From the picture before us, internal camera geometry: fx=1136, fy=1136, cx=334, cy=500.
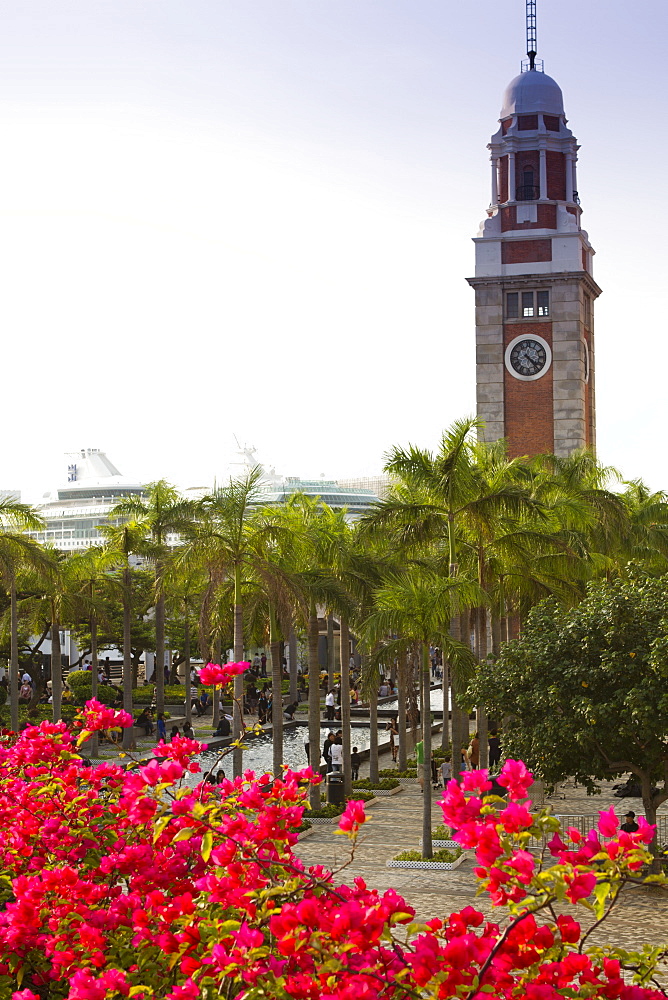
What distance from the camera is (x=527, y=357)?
5978 centimetres

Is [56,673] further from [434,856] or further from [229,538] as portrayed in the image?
[434,856]

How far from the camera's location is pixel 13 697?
27156 mm

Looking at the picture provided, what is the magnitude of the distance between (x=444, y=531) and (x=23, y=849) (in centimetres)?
1516

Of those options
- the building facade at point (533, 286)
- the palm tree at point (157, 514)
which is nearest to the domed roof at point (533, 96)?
the building facade at point (533, 286)

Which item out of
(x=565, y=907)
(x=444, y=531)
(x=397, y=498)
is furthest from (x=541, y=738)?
(x=397, y=498)

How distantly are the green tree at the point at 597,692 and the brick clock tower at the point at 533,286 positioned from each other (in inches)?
1668

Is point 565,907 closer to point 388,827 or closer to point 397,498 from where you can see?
point 388,827

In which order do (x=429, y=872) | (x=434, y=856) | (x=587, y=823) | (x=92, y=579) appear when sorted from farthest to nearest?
(x=92, y=579) < (x=587, y=823) < (x=434, y=856) < (x=429, y=872)

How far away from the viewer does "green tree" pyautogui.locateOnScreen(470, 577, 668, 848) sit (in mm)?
15391

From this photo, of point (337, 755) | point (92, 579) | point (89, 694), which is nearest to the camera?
point (337, 755)

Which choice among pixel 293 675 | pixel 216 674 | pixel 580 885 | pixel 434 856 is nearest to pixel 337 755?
pixel 434 856

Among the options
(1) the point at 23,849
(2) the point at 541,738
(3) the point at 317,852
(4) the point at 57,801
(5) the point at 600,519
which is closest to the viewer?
(1) the point at 23,849

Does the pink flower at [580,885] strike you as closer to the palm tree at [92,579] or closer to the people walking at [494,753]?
the people walking at [494,753]

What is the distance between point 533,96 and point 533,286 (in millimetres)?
10134
